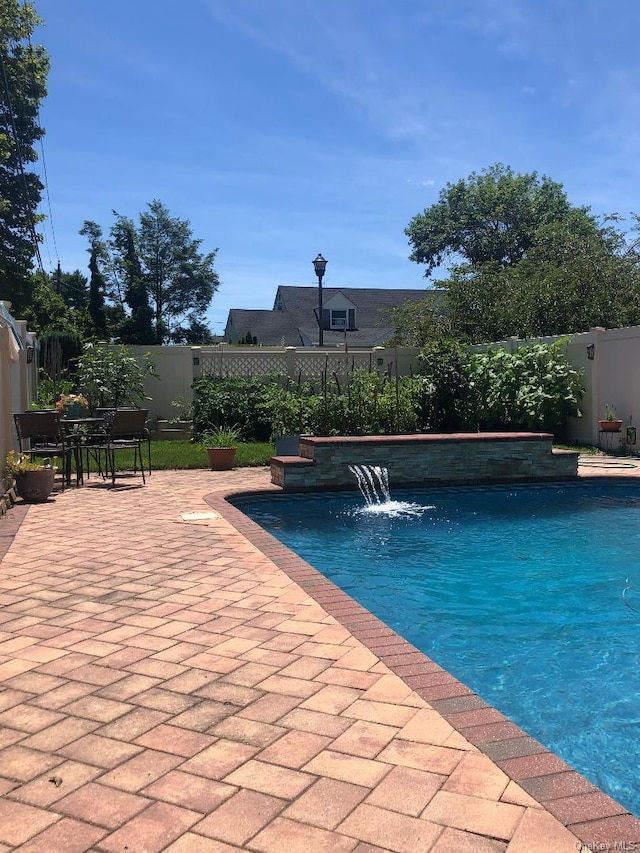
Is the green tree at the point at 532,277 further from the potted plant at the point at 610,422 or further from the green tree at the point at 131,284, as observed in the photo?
the green tree at the point at 131,284

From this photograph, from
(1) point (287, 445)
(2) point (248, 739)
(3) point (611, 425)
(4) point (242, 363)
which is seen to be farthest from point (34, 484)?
(3) point (611, 425)

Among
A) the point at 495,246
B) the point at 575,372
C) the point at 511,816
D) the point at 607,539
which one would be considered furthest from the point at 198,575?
the point at 495,246

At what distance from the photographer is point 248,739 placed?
248 cm

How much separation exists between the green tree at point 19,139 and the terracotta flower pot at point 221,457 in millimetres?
16077

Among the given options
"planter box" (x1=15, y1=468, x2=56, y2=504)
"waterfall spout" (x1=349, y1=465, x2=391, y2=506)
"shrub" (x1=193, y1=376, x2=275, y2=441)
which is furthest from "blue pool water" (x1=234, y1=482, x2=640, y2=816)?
"shrub" (x1=193, y1=376, x2=275, y2=441)

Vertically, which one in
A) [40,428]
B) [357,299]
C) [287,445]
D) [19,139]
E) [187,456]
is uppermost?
[19,139]

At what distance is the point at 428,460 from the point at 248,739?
7412 millimetres

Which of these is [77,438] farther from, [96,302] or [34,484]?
[96,302]

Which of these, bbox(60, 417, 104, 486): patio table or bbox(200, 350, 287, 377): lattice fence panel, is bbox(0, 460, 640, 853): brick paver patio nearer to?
bbox(60, 417, 104, 486): patio table

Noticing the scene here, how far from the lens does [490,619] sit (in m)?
4.64

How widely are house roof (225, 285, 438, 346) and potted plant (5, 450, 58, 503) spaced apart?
26.8 metres

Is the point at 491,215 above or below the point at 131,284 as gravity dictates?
above

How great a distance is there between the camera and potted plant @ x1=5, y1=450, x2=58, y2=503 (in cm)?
772

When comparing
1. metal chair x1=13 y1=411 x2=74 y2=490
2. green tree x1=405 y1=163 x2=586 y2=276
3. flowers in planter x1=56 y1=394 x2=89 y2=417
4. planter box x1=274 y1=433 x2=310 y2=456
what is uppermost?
green tree x1=405 y1=163 x2=586 y2=276
